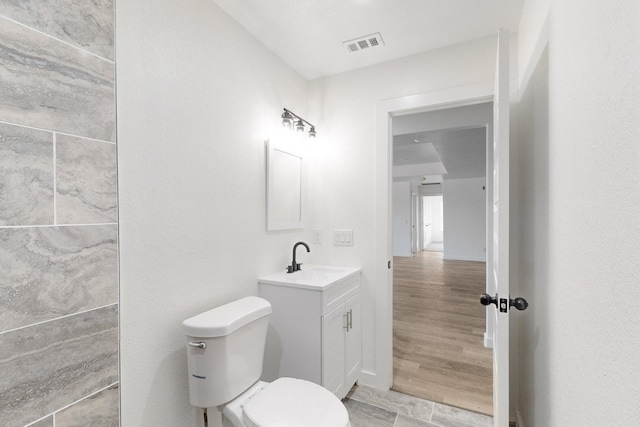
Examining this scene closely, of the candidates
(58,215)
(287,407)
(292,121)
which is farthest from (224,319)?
(292,121)

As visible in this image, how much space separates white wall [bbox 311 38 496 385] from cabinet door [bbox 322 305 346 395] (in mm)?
380

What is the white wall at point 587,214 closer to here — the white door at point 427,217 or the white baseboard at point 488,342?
the white baseboard at point 488,342

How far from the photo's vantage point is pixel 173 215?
1.39 m

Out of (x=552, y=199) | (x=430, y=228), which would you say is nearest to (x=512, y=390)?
(x=552, y=199)

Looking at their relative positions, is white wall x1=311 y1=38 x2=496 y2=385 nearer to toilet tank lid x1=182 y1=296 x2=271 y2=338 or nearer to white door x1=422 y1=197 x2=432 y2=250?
toilet tank lid x1=182 y1=296 x2=271 y2=338

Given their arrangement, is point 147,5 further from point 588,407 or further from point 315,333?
point 588,407

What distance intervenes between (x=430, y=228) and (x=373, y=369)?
12.6 m

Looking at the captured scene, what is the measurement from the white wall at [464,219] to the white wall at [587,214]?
7.53m

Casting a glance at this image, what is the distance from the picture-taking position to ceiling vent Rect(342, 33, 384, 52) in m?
1.93

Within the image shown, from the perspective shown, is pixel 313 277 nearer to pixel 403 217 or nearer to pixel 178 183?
pixel 178 183

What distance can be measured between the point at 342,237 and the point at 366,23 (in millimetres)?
1489

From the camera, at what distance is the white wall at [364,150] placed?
2.09m

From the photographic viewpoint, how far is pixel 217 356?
1.28 m

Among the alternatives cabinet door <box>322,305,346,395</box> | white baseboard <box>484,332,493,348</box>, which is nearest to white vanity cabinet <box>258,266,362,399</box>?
cabinet door <box>322,305,346,395</box>
